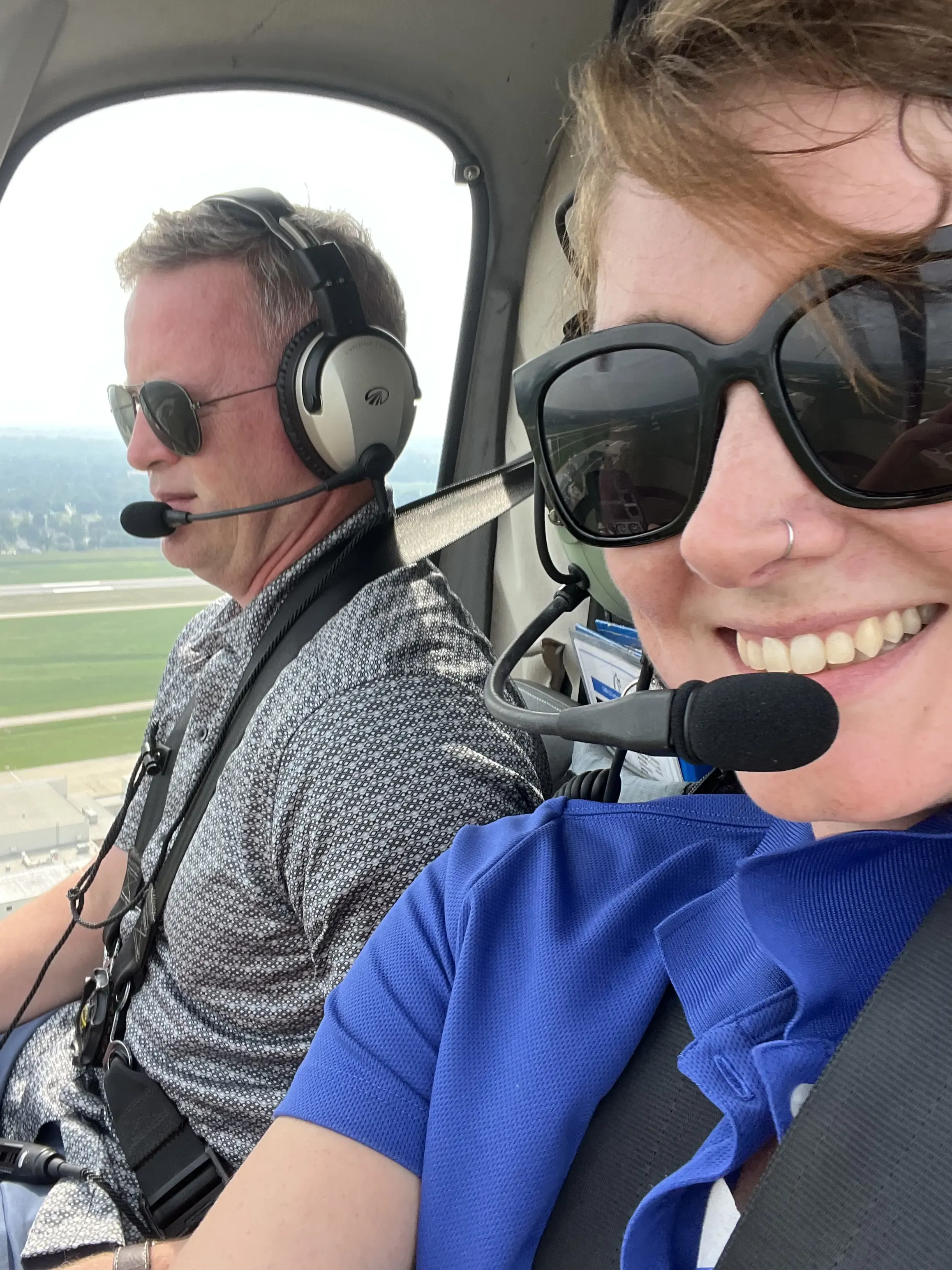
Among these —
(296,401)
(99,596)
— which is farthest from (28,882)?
(296,401)

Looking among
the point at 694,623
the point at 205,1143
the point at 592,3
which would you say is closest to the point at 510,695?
the point at 205,1143

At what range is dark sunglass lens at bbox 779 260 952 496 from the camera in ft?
1.57

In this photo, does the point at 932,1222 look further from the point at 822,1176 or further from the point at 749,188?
the point at 749,188

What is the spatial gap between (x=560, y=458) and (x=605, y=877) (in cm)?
32

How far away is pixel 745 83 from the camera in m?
0.55

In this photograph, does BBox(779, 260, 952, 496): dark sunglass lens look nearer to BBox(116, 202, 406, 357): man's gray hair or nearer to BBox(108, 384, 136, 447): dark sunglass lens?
BBox(116, 202, 406, 357): man's gray hair

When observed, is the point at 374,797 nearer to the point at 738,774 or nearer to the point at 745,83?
the point at 738,774

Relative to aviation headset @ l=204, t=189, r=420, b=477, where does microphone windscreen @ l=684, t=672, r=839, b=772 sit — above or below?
below

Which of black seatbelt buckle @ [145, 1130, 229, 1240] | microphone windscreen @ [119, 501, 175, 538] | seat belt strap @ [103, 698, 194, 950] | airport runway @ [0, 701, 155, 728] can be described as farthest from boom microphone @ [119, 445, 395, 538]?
black seatbelt buckle @ [145, 1130, 229, 1240]

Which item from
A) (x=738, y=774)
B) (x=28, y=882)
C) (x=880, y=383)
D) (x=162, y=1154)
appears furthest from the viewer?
(x=28, y=882)

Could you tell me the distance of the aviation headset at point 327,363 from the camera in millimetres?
1389

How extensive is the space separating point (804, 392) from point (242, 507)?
107 centimetres

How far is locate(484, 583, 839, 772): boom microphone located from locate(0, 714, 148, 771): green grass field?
1.54 meters

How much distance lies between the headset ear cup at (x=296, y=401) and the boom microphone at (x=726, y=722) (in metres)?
0.89
